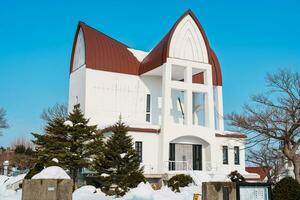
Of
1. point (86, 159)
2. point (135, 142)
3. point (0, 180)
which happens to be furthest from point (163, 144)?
point (0, 180)

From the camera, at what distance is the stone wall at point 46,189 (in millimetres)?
7531

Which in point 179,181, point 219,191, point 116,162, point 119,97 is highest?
point 119,97

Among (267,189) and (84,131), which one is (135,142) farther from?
(267,189)

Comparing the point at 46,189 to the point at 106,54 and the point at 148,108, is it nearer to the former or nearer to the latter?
the point at 106,54

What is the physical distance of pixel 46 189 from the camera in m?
7.64

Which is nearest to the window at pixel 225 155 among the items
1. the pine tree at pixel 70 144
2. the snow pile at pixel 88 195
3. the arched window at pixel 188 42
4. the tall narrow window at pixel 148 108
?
the tall narrow window at pixel 148 108

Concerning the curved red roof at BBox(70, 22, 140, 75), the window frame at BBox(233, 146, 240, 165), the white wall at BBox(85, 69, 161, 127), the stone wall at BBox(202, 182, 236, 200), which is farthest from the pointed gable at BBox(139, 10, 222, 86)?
the stone wall at BBox(202, 182, 236, 200)

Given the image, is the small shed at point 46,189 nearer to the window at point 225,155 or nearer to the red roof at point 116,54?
the red roof at point 116,54

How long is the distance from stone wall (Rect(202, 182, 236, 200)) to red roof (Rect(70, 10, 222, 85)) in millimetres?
20108

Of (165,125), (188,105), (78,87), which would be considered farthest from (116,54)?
(165,125)

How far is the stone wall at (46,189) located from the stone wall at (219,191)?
10.2ft

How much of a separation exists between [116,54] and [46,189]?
79.0 feet

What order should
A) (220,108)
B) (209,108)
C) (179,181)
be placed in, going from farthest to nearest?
(220,108) → (209,108) → (179,181)

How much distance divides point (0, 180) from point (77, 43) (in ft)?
43.1
